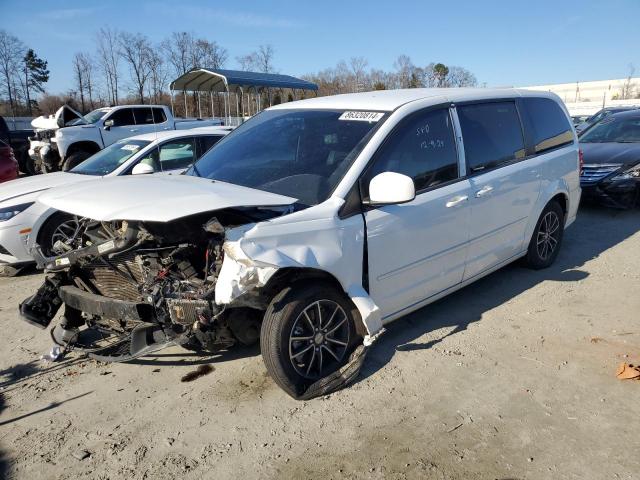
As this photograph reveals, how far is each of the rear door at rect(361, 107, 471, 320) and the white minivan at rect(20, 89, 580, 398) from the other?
0.01 meters

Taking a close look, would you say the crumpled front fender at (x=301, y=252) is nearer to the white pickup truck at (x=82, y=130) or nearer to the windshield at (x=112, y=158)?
the windshield at (x=112, y=158)

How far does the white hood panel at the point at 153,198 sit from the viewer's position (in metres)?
2.78

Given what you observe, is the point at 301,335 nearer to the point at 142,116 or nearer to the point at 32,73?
the point at 142,116

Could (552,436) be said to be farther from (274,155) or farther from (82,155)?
(82,155)

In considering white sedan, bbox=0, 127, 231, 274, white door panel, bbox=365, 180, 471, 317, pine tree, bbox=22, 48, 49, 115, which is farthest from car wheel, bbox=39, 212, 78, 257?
pine tree, bbox=22, 48, 49, 115

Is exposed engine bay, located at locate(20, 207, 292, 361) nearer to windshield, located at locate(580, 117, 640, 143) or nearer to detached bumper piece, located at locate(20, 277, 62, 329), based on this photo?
detached bumper piece, located at locate(20, 277, 62, 329)

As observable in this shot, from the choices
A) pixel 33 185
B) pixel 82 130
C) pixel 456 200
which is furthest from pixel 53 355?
pixel 82 130

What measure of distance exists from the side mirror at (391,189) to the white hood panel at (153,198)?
533mm

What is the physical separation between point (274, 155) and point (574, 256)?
411 cm

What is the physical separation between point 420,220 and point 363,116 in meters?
0.87

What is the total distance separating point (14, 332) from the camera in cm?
431

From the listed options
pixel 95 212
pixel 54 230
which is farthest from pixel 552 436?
pixel 54 230

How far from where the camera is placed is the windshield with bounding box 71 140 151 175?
6.82 meters

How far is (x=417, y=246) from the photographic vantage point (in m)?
3.56
